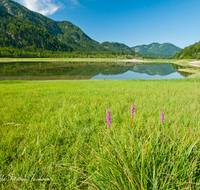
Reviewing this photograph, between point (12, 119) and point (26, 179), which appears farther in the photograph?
point (12, 119)

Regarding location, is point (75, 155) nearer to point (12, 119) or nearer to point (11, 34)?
point (12, 119)

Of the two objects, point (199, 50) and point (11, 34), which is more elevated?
point (11, 34)

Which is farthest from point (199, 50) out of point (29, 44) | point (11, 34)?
point (11, 34)

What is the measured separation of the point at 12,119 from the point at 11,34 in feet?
828

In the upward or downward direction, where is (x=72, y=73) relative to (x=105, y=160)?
upward

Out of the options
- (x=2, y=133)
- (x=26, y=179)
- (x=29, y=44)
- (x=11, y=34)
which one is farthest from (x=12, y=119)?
(x=11, y=34)

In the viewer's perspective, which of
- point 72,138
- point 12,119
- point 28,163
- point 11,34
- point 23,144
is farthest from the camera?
point 11,34

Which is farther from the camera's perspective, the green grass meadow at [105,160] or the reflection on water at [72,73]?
the reflection on water at [72,73]

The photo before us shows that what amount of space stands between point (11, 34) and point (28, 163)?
254 metres

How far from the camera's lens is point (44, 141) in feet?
6.12

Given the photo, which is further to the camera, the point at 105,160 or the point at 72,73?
the point at 72,73

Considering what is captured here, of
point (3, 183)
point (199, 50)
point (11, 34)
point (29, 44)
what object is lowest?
point (3, 183)

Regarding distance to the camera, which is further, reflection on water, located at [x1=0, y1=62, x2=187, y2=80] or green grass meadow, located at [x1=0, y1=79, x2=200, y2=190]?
reflection on water, located at [x1=0, y1=62, x2=187, y2=80]

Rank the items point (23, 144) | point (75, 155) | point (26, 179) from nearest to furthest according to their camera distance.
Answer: point (26, 179) → point (75, 155) → point (23, 144)
